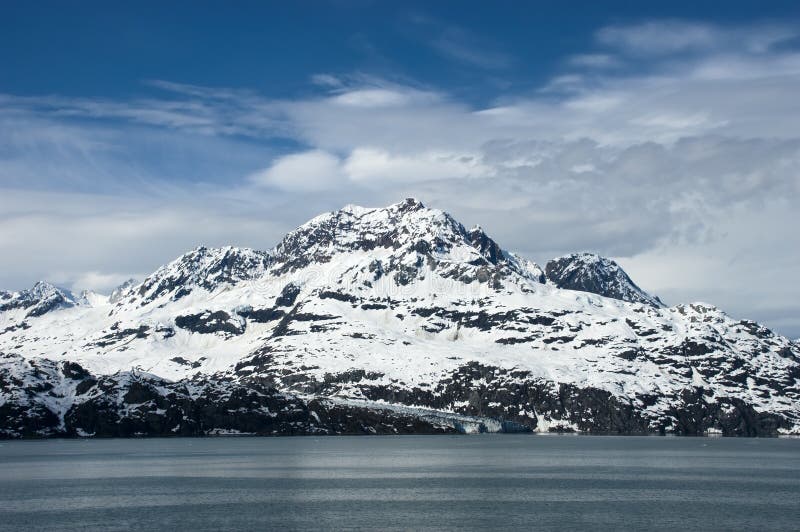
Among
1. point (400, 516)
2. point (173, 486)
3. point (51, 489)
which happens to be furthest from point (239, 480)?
point (400, 516)

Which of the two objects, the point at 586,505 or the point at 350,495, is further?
the point at 350,495

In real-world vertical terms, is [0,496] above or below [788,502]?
below

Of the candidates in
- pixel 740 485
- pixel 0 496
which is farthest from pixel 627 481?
pixel 0 496

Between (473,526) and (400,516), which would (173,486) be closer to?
(400,516)

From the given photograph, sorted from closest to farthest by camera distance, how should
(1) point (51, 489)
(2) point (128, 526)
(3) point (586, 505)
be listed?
(2) point (128, 526) < (3) point (586, 505) < (1) point (51, 489)

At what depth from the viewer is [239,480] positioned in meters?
192

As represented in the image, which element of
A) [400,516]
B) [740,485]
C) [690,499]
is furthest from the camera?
[740,485]

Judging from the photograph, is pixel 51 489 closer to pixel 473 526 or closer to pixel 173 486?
pixel 173 486

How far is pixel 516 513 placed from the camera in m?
140

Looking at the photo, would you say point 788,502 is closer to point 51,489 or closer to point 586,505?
point 586,505

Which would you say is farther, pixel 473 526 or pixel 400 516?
pixel 400 516

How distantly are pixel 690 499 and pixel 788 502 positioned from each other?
50.6 ft

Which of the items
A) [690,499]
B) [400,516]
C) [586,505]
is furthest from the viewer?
[690,499]

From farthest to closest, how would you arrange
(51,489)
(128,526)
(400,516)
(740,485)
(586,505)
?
(740,485)
(51,489)
(586,505)
(400,516)
(128,526)
